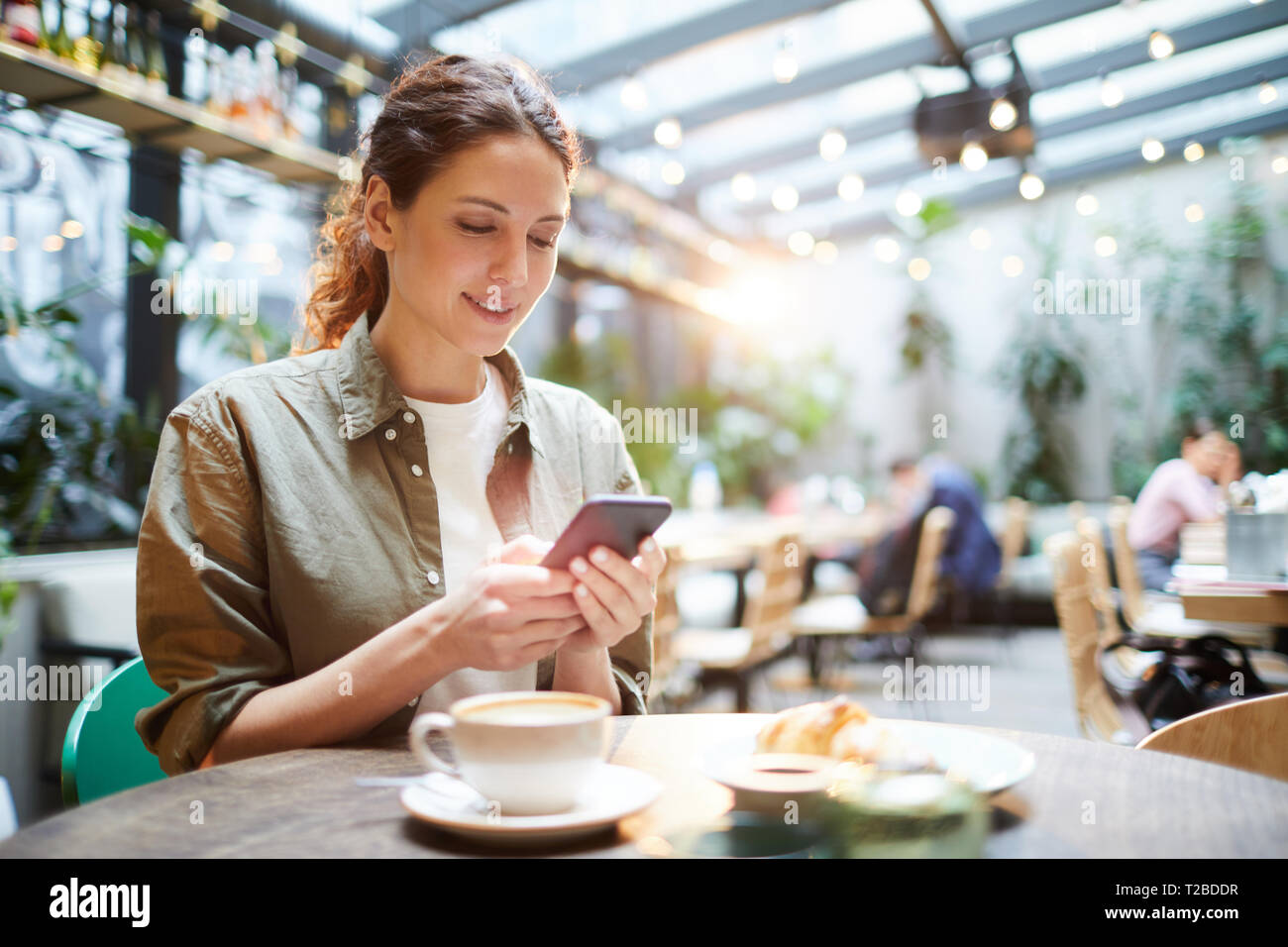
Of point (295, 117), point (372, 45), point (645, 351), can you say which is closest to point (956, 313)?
point (645, 351)

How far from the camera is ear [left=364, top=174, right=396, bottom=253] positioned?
114 cm

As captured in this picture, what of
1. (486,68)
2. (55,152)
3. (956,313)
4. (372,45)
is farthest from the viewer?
(956,313)

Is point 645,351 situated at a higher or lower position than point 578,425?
higher

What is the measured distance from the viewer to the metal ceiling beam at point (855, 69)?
5.82 meters

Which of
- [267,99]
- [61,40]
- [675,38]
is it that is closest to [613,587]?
[61,40]

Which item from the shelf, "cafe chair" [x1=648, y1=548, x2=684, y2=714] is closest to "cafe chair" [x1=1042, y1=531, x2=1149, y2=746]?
"cafe chair" [x1=648, y1=548, x2=684, y2=714]

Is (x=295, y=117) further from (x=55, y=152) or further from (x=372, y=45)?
(x=372, y=45)

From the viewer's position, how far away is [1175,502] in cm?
459

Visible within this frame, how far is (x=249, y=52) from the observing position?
3.76 m

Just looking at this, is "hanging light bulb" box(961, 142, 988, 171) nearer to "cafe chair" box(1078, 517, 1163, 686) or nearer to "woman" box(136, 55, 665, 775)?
"cafe chair" box(1078, 517, 1163, 686)

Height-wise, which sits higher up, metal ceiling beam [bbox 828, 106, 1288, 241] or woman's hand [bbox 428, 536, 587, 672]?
metal ceiling beam [bbox 828, 106, 1288, 241]

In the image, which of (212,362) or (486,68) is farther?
(212,362)

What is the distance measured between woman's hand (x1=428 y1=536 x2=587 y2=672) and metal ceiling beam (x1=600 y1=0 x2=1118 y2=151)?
624 centimetres
